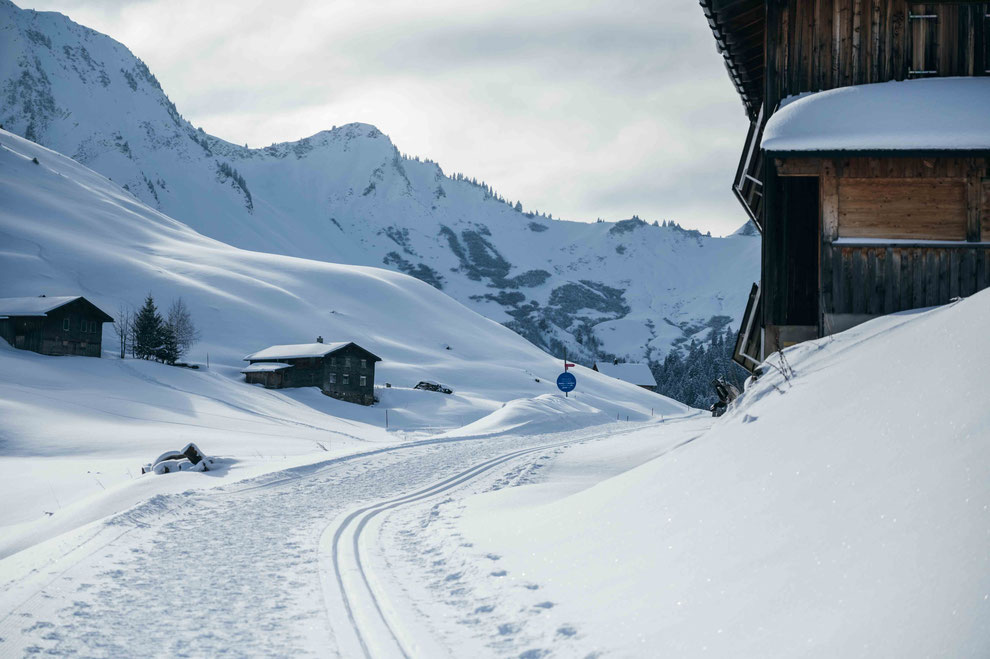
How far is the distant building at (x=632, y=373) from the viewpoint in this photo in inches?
5133

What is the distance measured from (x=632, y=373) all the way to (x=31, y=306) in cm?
8761

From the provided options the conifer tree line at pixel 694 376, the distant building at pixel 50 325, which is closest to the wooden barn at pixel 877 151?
the distant building at pixel 50 325

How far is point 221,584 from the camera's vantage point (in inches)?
369

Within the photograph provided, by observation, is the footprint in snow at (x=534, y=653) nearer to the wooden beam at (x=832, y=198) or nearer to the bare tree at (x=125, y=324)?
the wooden beam at (x=832, y=198)

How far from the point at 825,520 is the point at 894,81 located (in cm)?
1142

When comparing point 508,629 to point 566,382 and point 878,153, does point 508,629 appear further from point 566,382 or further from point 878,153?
point 566,382

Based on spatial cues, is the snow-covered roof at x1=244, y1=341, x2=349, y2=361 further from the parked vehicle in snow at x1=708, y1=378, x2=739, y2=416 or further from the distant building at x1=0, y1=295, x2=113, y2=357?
the parked vehicle in snow at x1=708, y1=378, x2=739, y2=416

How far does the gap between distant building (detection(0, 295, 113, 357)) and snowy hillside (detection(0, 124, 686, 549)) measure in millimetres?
1934

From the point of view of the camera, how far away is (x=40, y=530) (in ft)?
53.7

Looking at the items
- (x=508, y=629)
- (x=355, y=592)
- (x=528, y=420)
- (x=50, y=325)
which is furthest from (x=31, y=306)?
(x=508, y=629)

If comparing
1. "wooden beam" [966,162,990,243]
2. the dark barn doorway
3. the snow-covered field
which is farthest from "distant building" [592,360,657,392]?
the snow-covered field

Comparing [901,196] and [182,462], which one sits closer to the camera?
[901,196]

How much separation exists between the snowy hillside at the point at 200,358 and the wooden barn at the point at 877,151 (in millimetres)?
14678

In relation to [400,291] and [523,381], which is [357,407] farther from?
[400,291]
